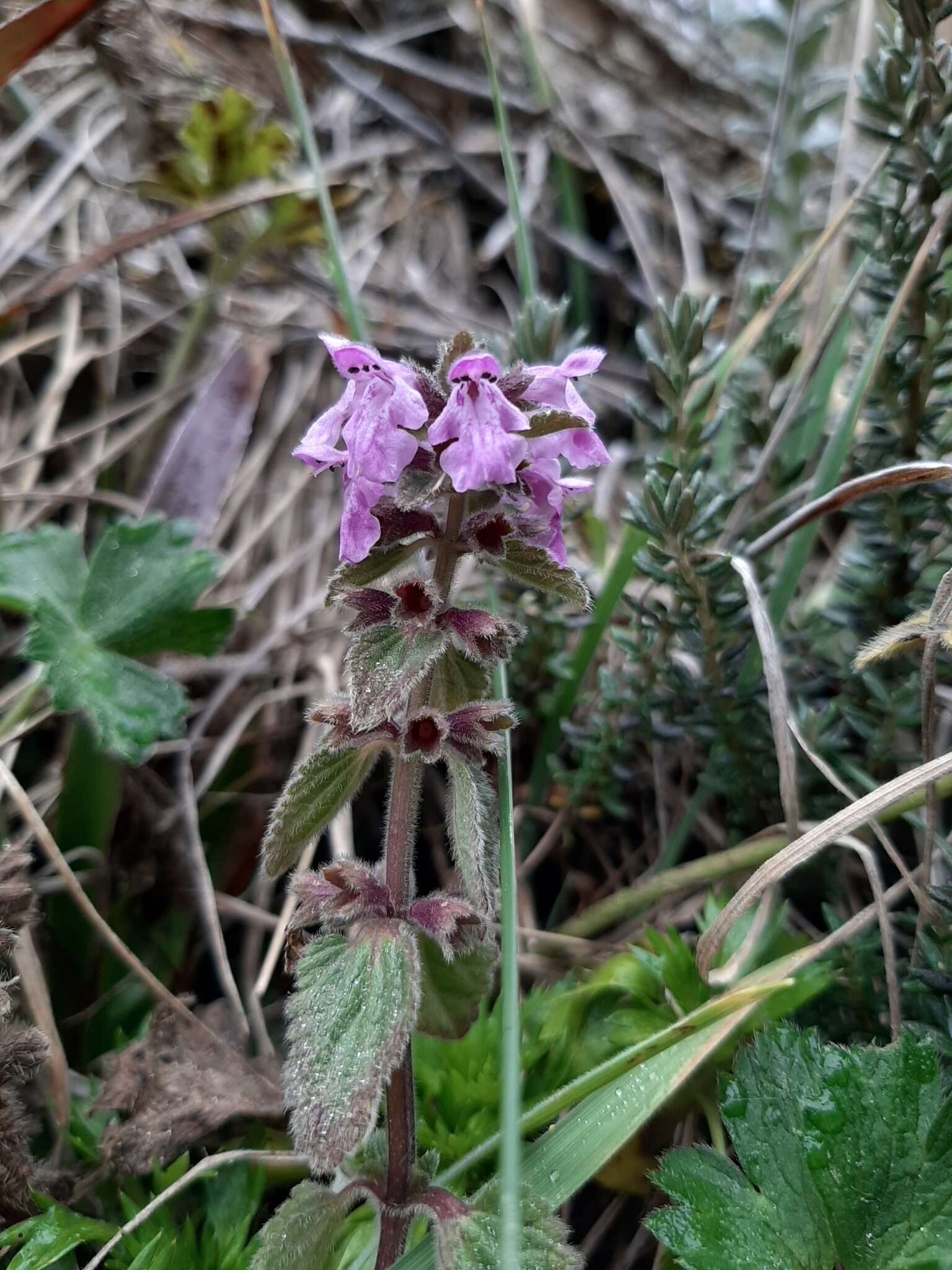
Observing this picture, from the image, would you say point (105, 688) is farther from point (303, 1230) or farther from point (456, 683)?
point (303, 1230)

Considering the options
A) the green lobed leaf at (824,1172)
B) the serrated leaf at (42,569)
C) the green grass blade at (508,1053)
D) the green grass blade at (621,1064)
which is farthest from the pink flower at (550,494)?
the serrated leaf at (42,569)

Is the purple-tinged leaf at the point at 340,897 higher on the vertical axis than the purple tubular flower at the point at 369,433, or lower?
lower

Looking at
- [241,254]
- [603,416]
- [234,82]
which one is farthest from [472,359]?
[234,82]

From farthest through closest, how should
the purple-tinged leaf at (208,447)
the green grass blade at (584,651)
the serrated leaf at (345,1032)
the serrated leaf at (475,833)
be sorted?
the purple-tinged leaf at (208,447) → the green grass blade at (584,651) → the serrated leaf at (475,833) → the serrated leaf at (345,1032)

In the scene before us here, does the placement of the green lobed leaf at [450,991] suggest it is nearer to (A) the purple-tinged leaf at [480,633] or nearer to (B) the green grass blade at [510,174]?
(A) the purple-tinged leaf at [480,633]

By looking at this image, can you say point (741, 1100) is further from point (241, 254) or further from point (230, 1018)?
point (241, 254)

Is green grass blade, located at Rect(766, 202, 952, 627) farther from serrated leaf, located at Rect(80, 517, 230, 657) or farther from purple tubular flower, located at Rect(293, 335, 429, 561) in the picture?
serrated leaf, located at Rect(80, 517, 230, 657)
